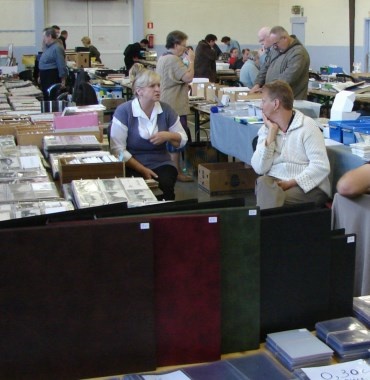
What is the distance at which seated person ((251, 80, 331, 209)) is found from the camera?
12.1 feet

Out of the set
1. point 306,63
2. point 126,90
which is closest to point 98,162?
point 306,63

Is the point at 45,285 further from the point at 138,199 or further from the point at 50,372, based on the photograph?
the point at 138,199

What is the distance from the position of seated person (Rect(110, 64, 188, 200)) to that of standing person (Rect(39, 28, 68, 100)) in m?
5.06

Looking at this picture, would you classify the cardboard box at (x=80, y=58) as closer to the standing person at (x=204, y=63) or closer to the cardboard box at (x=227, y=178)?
the standing person at (x=204, y=63)

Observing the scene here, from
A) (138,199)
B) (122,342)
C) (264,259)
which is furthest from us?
(138,199)

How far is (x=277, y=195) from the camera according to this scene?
3535 mm

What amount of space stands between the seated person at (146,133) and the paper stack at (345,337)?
8.03ft

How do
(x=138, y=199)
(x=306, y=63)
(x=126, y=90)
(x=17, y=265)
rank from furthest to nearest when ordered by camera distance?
(x=126, y=90) < (x=306, y=63) < (x=138, y=199) < (x=17, y=265)

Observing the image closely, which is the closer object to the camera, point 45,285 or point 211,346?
point 45,285

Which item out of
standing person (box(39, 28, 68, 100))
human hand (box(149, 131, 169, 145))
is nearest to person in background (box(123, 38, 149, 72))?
standing person (box(39, 28, 68, 100))

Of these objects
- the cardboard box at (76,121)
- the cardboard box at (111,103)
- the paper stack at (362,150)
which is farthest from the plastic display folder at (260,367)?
the cardboard box at (111,103)

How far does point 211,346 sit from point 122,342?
0.22m

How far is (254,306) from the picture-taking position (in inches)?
60.6

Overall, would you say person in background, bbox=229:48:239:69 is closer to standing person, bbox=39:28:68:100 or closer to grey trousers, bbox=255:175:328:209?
standing person, bbox=39:28:68:100
